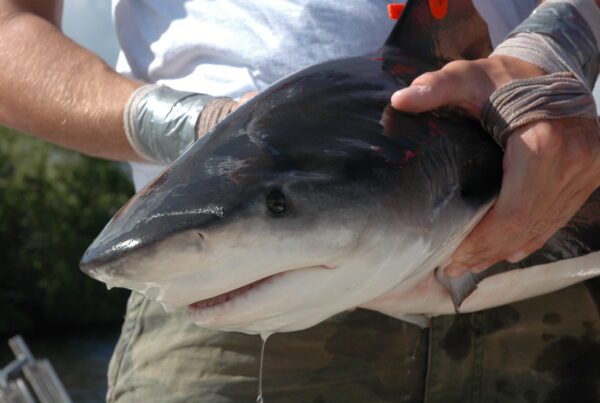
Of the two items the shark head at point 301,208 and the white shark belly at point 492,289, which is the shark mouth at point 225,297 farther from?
the white shark belly at point 492,289

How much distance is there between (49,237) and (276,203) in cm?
3793

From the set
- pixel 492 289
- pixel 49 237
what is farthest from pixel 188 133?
pixel 49 237

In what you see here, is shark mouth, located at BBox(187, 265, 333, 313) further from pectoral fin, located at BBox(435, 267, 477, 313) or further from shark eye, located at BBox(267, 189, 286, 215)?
pectoral fin, located at BBox(435, 267, 477, 313)

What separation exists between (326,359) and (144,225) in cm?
107

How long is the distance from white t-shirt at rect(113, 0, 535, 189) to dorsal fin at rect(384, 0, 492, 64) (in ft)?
0.78

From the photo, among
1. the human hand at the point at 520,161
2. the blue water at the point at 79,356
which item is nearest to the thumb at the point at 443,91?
the human hand at the point at 520,161

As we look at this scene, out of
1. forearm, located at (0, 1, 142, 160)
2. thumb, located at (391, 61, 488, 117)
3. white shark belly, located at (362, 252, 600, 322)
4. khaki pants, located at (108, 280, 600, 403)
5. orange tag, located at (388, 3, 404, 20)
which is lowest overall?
khaki pants, located at (108, 280, 600, 403)

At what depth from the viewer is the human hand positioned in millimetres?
1657

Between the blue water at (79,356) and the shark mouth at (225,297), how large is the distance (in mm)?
26445

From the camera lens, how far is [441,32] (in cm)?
200

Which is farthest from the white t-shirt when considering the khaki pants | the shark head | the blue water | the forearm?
the blue water

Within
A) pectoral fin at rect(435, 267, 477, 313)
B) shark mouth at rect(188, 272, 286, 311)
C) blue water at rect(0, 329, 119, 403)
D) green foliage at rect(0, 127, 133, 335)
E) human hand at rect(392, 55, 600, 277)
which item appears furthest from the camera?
green foliage at rect(0, 127, 133, 335)

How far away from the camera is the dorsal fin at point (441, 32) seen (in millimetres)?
1946

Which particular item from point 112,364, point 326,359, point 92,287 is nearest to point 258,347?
point 326,359
